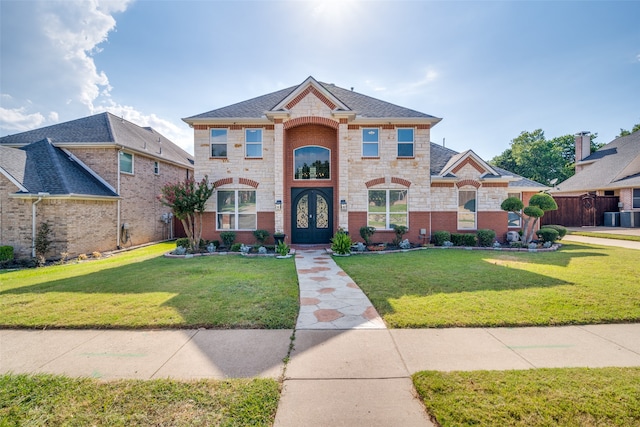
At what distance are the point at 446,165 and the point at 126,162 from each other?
686 inches

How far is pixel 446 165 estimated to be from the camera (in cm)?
1488

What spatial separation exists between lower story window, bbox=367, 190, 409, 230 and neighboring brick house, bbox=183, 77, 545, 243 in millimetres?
50

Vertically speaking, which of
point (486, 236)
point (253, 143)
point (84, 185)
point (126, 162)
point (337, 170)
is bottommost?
Result: point (486, 236)

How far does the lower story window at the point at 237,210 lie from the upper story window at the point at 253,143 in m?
1.90

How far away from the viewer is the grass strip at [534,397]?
243cm

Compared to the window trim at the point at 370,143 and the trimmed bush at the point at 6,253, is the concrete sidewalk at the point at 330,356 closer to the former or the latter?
the trimmed bush at the point at 6,253

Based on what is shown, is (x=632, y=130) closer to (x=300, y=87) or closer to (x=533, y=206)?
(x=533, y=206)

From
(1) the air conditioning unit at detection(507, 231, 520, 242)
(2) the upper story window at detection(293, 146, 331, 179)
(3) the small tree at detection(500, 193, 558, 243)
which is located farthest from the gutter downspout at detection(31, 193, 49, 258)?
(1) the air conditioning unit at detection(507, 231, 520, 242)

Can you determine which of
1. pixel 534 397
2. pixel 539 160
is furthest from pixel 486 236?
pixel 539 160

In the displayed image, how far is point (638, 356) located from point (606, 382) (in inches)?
49.2

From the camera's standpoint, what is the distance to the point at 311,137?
14.0 m

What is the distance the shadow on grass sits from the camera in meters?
4.64

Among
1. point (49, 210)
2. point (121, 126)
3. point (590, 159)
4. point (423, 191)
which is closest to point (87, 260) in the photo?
point (49, 210)

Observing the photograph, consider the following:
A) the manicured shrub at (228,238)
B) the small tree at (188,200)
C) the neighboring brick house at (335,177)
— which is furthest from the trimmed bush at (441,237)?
the small tree at (188,200)
